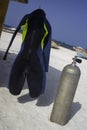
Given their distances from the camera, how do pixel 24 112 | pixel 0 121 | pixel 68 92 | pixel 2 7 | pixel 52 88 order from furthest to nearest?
1. pixel 52 88
2. pixel 2 7
3. pixel 24 112
4. pixel 68 92
5. pixel 0 121

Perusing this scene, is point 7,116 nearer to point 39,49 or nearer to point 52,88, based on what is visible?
point 39,49

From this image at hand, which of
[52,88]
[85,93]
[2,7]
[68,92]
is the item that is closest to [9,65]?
[52,88]

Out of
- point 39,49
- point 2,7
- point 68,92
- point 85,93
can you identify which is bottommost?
point 85,93

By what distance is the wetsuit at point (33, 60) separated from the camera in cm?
456

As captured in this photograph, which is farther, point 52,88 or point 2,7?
point 52,88

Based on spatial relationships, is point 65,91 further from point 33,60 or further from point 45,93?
point 45,93

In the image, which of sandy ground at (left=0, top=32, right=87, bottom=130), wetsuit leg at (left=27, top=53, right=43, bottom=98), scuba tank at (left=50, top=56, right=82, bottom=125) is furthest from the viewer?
wetsuit leg at (left=27, top=53, right=43, bottom=98)

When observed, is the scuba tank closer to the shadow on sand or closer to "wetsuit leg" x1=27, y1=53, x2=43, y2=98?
"wetsuit leg" x1=27, y1=53, x2=43, y2=98

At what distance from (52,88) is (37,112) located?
1.88m

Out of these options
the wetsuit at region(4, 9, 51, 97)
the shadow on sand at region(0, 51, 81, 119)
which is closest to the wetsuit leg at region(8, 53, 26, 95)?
the wetsuit at region(4, 9, 51, 97)

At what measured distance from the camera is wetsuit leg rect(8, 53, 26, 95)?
4.56 meters

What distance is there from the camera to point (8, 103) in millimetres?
4645

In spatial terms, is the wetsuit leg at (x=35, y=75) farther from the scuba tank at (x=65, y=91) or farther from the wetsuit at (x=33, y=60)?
the scuba tank at (x=65, y=91)

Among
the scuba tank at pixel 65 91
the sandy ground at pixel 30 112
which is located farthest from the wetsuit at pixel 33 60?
the scuba tank at pixel 65 91
